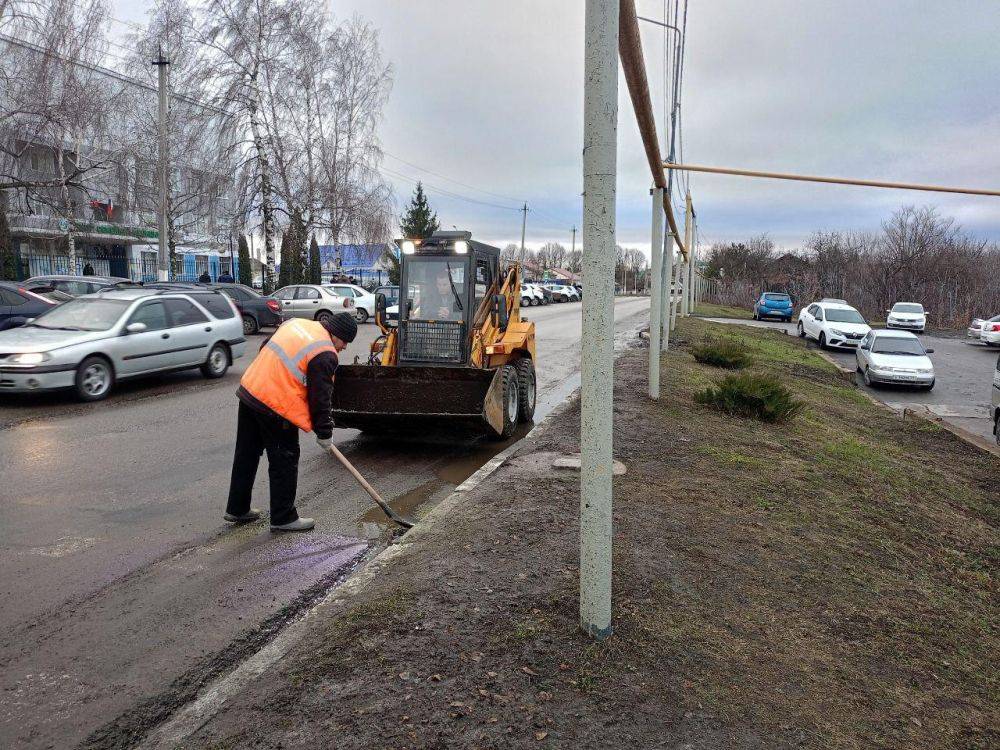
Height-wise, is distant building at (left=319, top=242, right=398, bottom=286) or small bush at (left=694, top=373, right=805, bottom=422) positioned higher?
distant building at (left=319, top=242, right=398, bottom=286)

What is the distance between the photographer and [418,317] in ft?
29.8

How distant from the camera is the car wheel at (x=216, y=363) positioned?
42.0 feet

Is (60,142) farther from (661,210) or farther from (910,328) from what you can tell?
(910,328)

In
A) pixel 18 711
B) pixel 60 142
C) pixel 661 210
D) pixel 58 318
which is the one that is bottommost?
pixel 18 711

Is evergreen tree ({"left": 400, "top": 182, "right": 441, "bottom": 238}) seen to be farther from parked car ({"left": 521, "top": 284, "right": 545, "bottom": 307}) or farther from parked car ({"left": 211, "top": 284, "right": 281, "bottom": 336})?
parked car ({"left": 211, "top": 284, "right": 281, "bottom": 336})

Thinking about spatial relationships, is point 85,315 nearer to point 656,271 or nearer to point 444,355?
point 444,355

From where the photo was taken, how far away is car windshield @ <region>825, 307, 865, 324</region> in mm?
26219

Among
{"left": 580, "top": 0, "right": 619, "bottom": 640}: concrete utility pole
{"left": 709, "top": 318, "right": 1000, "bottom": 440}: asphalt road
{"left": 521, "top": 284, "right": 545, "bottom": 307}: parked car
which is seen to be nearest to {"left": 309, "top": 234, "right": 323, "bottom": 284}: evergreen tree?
{"left": 521, "top": 284, "right": 545, "bottom": 307}: parked car

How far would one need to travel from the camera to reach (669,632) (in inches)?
137

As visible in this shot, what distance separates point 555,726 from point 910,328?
1456 inches

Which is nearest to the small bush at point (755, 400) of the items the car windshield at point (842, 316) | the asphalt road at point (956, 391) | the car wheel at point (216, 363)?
the asphalt road at point (956, 391)

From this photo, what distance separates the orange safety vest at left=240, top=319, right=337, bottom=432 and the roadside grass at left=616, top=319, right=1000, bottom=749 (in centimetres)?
258

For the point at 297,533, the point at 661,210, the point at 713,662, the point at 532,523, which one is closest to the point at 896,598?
the point at 713,662

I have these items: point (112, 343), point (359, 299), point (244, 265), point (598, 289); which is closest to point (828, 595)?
point (598, 289)
